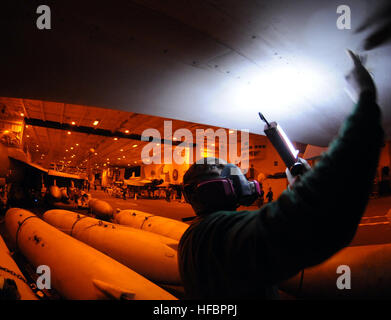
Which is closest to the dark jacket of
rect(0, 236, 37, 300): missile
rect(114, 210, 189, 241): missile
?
rect(0, 236, 37, 300): missile

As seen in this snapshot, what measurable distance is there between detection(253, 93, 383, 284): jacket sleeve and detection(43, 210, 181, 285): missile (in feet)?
11.6

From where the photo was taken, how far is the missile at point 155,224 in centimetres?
556

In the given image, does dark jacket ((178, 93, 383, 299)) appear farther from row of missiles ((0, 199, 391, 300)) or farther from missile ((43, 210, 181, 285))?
missile ((43, 210, 181, 285))

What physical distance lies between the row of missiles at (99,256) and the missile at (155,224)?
0.09 ft

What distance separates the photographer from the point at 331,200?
0.55m

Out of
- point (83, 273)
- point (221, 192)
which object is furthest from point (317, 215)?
point (83, 273)

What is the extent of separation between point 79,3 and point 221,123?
285 cm

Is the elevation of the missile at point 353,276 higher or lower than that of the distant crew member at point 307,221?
lower

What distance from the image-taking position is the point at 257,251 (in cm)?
66

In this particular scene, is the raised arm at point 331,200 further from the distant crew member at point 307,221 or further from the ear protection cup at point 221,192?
the ear protection cup at point 221,192

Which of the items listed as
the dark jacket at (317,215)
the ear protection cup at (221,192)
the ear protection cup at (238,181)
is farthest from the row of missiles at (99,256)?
the dark jacket at (317,215)

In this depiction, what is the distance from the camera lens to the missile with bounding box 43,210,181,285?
369 centimetres
